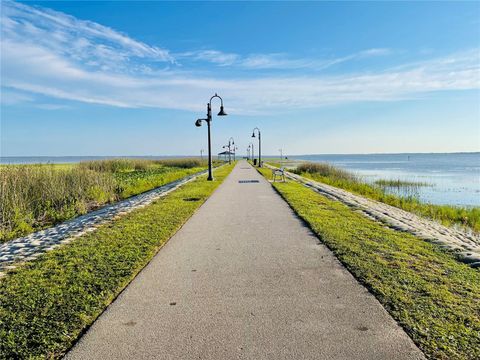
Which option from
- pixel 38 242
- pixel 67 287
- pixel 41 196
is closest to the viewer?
pixel 67 287

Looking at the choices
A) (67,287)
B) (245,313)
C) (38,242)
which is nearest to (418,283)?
(245,313)

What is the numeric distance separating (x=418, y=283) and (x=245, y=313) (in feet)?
8.08

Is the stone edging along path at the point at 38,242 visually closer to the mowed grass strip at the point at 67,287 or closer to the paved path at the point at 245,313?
the mowed grass strip at the point at 67,287

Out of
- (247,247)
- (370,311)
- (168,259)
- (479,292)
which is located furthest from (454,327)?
(168,259)

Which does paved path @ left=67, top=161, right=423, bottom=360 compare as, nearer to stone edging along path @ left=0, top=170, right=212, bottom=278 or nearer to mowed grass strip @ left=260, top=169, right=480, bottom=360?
mowed grass strip @ left=260, top=169, right=480, bottom=360

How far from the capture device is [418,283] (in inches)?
176

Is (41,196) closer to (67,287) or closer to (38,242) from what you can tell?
(38,242)

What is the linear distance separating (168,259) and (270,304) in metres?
2.38

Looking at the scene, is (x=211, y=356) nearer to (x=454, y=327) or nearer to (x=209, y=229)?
(x=454, y=327)

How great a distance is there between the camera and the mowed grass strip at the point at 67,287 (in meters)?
3.22

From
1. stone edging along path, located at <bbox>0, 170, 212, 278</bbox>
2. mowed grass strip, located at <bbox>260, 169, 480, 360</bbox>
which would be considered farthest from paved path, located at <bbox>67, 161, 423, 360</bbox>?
stone edging along path, located at <bbox>0, 170, 212, 278</bbox>

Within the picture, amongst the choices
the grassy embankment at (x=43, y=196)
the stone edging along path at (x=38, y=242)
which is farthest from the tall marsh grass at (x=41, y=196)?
the stone edging along path at (x=38, y=242)

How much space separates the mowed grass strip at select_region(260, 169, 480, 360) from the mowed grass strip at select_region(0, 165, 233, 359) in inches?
134

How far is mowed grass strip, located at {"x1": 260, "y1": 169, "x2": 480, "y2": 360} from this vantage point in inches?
125
